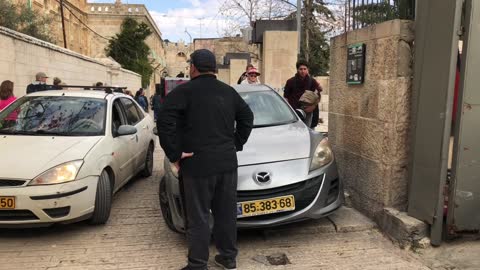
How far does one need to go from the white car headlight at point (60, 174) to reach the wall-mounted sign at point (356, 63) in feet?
10.5

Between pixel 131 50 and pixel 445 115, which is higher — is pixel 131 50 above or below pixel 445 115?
above

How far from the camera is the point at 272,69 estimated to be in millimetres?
15633

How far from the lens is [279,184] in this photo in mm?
4250

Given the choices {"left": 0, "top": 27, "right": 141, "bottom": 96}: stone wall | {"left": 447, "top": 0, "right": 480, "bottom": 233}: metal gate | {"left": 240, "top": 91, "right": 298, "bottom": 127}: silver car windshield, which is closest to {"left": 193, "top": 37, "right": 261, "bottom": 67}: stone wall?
{"left": 0, "top": 27, "right": 141, "bottom": 96}: stone wall

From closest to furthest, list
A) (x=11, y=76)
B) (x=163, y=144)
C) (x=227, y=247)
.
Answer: (x=163, y=144) < (x=227, y=247) < (x=11, y=76)

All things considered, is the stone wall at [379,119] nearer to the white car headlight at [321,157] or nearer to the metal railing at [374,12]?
the metal railing at [374,12]

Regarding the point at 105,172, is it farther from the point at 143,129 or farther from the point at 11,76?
the point at 11,76

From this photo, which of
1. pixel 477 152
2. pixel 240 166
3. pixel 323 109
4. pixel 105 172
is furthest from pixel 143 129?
pixel 323 109

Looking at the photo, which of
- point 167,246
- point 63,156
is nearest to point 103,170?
point 63,156

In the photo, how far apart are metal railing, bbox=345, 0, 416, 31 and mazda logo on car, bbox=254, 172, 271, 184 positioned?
217 cm

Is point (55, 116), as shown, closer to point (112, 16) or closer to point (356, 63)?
point (356, 63)

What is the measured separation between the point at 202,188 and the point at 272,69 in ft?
40.9

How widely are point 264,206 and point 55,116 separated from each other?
3.07 metres

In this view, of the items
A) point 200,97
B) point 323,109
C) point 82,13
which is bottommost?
point 323,109
